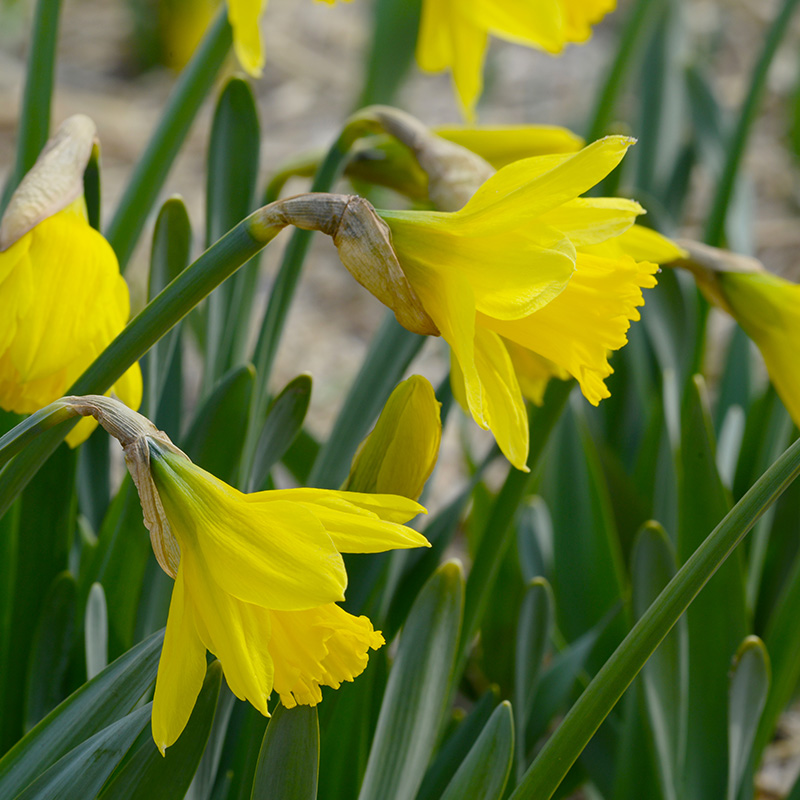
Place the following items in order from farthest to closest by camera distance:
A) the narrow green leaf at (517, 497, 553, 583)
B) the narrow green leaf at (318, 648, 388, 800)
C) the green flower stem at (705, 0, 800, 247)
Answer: the green flower stem at (705, 0, 800, 247), the narrow green leaf at (517, 497, 553, 583), the narrow green leaf at (318, 648, 388, 800)

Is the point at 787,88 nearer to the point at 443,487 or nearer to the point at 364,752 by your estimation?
the point at 443,487

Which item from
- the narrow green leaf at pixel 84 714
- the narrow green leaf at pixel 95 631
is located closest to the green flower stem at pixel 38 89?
the narrow green leaf at pixel 95 631

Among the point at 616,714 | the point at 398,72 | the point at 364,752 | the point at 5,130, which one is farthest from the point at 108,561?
the point at 5,130

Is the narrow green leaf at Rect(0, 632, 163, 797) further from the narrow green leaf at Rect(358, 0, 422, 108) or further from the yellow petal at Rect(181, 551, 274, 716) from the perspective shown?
the narrow green leaf at Rect(358, 0, 422, 108)

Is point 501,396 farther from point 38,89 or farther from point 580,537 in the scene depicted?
point 580,537

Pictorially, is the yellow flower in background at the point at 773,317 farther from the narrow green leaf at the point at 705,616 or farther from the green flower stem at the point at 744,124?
the green flower stem at the point at 744,124

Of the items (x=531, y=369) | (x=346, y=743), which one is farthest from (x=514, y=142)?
(x=346, y=743)

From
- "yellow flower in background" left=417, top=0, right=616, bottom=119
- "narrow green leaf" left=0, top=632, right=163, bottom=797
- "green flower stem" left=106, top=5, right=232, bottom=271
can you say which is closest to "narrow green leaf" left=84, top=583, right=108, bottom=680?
"narrow green leaf" left=0, top=632, right=163, bottom=797
